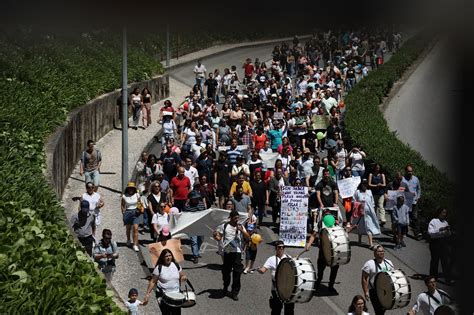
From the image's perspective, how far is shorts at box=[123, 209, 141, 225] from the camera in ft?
59.5

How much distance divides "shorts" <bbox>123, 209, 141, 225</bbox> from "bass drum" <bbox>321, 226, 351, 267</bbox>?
419 cm

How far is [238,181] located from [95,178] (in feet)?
12.7

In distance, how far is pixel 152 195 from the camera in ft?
60.5

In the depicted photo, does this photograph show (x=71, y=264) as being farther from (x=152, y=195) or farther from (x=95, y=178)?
(x=95, y=178)

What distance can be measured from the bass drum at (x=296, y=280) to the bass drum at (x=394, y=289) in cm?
102

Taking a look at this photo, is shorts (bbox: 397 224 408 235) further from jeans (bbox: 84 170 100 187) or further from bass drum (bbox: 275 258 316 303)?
jeans (bbox: 84 170 100 187)

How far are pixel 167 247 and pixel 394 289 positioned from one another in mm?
4128

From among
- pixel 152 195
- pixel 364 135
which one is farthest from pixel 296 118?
pixel 152 195

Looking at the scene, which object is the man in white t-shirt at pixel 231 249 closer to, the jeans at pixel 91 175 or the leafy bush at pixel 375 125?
the leafy bush at pixel 375 125

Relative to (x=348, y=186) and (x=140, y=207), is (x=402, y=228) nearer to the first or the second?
(x=348, y=186)

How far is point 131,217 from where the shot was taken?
18125mm

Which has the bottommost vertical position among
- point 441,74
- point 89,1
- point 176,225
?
point 176,225

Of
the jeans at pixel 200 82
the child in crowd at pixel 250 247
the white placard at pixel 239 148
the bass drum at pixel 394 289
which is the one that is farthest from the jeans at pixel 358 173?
the jeans at pixel 200 82

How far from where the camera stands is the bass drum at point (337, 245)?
1506cm
